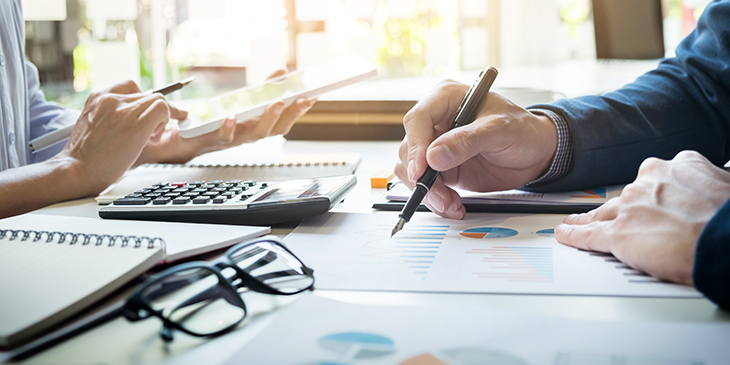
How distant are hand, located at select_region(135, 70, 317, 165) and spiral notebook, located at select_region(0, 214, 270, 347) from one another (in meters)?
0.44

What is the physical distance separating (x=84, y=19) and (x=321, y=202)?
1.83m

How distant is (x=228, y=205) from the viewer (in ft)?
2.08

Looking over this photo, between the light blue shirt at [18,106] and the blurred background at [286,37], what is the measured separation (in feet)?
1.88

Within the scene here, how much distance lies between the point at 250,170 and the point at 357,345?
2.02 ft

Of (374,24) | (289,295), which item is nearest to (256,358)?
(289,295)

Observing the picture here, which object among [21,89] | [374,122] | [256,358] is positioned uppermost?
[21,89]

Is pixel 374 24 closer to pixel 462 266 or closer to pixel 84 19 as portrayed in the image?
pixel 84 19

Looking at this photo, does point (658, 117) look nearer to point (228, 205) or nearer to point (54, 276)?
point (228, 205)

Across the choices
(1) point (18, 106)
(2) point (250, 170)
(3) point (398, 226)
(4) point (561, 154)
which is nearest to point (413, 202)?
(3) point (398, 226)

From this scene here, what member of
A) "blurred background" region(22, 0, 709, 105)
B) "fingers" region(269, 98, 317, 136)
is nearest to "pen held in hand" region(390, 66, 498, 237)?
"fingers" region(269, 98, 317, 136)

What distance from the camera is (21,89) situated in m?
1.15

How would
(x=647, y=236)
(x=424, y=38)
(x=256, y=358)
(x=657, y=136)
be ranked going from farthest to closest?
(x=424, y=38) → (x=657, y=136) → (x=647, y=236) → (x=256, y=358)

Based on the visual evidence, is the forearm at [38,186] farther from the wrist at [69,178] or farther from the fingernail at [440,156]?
the fingernail at [440,156]

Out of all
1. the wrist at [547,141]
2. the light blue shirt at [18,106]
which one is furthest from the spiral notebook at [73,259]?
the light blue shirt at [18,106]
